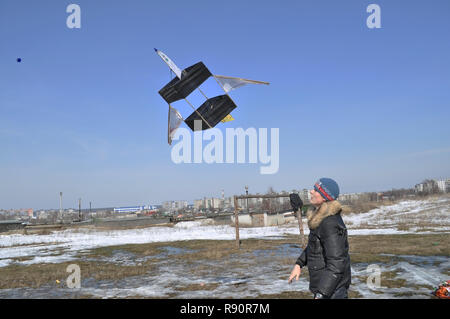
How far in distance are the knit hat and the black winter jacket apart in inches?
2.9

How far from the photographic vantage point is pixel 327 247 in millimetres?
3006

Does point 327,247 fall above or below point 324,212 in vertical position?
below

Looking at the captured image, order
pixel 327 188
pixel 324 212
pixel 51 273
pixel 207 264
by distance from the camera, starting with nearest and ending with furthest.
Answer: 1. pixel 324 212
2. pixel 327 188
3. pixel 51 273
4. pixel 207 264

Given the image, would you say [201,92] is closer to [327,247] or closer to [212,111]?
[212,111]

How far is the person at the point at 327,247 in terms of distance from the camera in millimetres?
2896

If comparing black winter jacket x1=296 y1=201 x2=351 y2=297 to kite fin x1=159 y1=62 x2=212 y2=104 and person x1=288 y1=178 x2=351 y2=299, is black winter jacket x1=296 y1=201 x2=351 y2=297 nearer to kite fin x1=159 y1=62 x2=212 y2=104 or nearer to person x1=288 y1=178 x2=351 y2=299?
person x1=288 y1=178 x2=351 y2=299

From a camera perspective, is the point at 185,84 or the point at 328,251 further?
the point at 185,84

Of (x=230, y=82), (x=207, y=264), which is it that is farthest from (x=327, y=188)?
(x=207, y=264)

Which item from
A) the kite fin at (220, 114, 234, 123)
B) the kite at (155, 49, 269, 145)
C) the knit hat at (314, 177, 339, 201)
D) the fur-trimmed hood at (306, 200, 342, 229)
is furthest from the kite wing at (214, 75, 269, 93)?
the fur-trimmed hood at (306, 200, 342, 229)

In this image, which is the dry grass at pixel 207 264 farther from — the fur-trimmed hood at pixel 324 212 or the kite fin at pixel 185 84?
the fur-trimmed hood at pixel 324 212

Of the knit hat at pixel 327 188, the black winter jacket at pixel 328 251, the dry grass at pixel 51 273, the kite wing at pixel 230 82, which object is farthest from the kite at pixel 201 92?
the dry grass at pixel 51 273

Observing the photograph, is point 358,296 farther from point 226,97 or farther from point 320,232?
point 226,97

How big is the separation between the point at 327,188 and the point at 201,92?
16.6 feet
